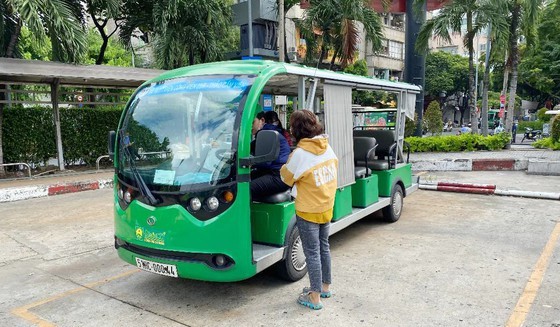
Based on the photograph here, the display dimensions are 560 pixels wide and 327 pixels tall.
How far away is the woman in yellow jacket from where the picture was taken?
3.69 meters

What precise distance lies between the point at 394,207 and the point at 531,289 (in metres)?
2.83

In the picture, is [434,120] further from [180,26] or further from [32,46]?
[32,46]

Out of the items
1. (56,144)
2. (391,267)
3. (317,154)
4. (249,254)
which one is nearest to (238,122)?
(317,154)

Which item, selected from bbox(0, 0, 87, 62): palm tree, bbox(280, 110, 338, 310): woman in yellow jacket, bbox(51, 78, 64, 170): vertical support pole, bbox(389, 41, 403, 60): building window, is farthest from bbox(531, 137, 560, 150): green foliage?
bbox(389, 41, 403, 60): building window

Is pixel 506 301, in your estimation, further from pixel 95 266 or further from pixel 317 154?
pixel 95 266

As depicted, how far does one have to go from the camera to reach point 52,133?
1261 cm

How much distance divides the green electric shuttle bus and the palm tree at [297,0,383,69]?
10215 millimetres

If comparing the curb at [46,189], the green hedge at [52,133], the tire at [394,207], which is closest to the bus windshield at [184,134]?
the tire at [394,207]

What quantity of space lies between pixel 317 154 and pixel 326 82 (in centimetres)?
145

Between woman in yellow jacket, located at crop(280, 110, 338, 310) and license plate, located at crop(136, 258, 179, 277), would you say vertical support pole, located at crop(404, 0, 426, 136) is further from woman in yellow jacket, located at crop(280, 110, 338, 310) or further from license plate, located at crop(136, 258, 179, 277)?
license plate, located at crop(136, 258, 179, 277)

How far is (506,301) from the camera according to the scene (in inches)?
155

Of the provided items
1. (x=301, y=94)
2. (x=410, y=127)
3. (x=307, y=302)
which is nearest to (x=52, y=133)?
(x=301, y=94)

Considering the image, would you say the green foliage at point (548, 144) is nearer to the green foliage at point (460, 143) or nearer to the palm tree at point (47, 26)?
the green foliage at point (460, 143)

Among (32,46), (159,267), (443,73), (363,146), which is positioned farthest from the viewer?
(443,73)
